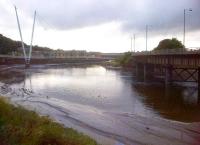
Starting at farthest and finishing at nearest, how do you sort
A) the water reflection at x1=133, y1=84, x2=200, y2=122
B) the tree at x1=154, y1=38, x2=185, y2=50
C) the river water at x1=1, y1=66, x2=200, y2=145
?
1. the tree at x1=154, y1=38, x2=185, y2=50
2. the water reflection at x1=133, y1=84, x2=200, y2=122
3. the river water at x1=1, y1=66, x2=200, y2=145

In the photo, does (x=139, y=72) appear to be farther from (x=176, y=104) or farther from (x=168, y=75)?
(x=176, y=104)

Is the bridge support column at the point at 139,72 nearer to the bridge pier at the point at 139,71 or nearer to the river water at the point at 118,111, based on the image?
the bridge pier at the point at 139,71

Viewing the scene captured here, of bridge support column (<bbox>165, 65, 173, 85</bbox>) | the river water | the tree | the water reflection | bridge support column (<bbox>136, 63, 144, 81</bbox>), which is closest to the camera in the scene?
the river water

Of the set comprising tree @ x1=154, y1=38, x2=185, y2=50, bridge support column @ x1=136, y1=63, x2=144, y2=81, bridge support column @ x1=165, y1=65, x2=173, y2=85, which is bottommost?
bridge support column @ x1=136, y1=63, x2=144, y2=81

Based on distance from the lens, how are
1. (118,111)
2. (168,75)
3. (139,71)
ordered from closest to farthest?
1. (118,111)
2. (168,75)
3. (139,71)

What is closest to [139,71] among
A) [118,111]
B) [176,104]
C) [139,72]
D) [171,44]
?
[139,72]

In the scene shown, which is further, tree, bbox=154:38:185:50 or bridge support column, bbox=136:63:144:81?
tree, bbox=154:38:185:50

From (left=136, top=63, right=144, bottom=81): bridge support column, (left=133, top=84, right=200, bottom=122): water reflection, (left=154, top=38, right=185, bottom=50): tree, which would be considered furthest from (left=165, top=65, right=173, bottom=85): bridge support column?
(left=154, top=38, right=185, bottom=50): tree

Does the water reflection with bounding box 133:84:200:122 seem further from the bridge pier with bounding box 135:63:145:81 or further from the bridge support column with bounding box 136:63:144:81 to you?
the bridge pier with bounding box 135:63:145:81

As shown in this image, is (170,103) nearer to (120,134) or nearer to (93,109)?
(93,109)

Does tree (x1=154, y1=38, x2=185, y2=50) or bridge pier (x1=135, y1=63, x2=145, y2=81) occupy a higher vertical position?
tree (x1=154, y1=38, x2=185, y2=50)

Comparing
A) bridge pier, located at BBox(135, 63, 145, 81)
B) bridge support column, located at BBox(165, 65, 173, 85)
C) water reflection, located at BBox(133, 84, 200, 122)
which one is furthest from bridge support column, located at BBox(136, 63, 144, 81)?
water reflection, located at BBox(133, 84, 200, 122)

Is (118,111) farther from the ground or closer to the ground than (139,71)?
farther from the ground

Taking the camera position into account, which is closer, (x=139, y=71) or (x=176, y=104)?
(x=176, y=104)
